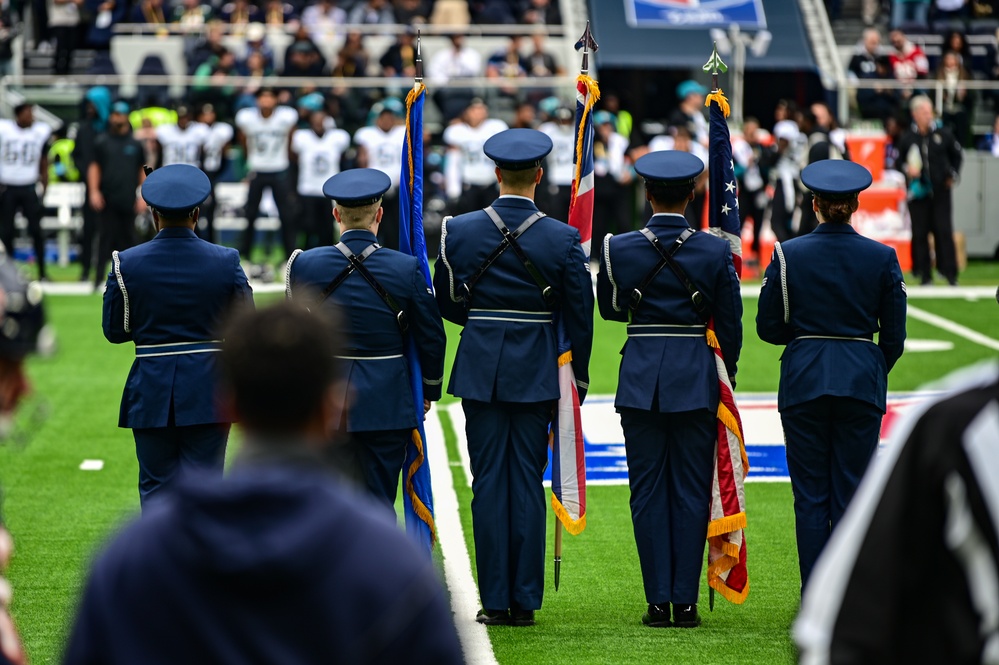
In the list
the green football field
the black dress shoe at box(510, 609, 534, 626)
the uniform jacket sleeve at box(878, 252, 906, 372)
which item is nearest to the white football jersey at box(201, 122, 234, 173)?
the green football field

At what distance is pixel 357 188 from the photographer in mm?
6746

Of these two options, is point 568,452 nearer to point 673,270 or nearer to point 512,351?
point 512,351

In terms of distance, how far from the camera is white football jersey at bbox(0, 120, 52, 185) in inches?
790

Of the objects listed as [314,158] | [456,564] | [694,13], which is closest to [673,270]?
[456,564]

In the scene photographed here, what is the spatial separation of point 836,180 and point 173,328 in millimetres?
2884

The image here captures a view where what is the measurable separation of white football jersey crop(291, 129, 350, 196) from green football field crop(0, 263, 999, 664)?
631cm

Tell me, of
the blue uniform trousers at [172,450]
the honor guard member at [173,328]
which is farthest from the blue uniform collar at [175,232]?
the blue uniform trousers at [172,450]

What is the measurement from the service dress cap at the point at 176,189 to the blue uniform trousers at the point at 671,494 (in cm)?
206

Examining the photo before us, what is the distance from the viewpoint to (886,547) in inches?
100

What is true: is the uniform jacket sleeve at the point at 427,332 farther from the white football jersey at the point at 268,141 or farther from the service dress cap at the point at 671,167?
the white football jersey at the point at 268,141

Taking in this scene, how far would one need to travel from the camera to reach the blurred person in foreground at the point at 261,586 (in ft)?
7.63

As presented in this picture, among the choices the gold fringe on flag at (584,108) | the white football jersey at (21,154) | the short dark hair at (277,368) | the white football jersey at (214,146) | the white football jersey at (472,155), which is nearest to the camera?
the short dark hair at (277,368)

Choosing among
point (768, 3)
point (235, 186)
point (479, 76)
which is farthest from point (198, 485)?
point (768, 3)

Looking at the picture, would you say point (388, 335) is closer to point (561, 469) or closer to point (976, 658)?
point (561, 469)
